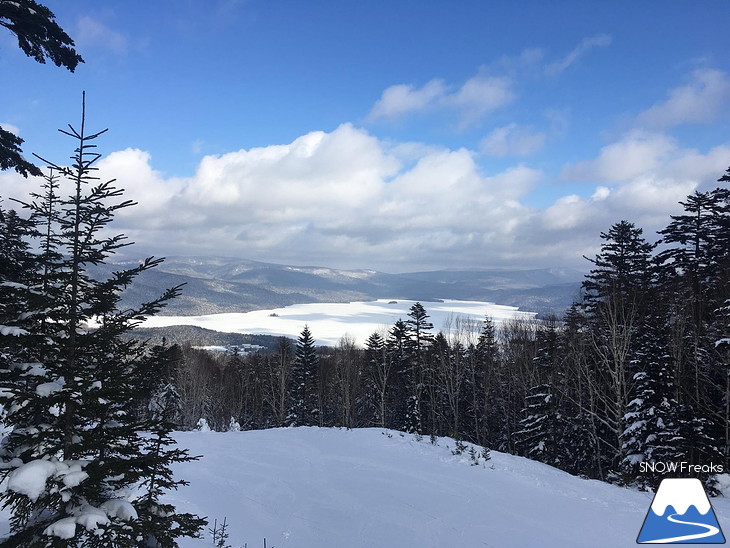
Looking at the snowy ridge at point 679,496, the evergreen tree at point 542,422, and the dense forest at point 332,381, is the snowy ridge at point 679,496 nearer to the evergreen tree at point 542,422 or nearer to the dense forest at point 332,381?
the dense forest at point 332,381

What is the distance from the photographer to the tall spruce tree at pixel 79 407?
5066mm

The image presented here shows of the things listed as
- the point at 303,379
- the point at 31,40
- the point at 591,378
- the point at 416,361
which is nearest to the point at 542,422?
the point at 591,378

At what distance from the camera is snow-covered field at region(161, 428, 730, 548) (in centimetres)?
988

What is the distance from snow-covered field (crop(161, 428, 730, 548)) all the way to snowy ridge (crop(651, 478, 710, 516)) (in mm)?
1247

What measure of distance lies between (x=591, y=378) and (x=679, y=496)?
1851 cm

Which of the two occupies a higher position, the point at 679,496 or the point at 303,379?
the point at 679,496

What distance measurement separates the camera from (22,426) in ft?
18.2

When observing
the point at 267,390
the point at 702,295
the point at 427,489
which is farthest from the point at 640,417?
the point at 267,390

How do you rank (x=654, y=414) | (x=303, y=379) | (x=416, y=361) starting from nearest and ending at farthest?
(x=654, y=414), (x=416, y=361), (x=303, y=379)

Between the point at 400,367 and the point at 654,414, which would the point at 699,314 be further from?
the point at 400,367

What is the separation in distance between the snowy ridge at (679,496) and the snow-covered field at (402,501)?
1.25 meters

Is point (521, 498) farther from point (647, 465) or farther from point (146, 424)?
point (146, 424)

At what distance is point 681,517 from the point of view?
8438 millimetres

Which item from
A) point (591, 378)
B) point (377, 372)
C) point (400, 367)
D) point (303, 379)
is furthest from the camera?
point (303, 379)
